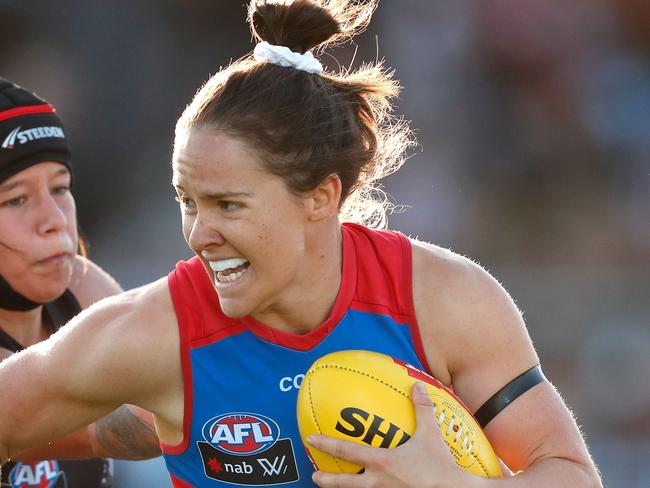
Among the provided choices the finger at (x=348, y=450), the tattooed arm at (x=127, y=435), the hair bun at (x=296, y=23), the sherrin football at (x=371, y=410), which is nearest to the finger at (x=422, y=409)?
the sherrin football at (x=371, y=410)

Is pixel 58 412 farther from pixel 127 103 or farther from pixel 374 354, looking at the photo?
pixel 127 103

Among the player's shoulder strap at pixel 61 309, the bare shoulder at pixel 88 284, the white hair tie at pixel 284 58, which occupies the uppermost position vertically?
the white hair tie at pixel 284 58

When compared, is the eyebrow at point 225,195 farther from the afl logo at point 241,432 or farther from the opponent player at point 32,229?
the opponent player at point 32,229

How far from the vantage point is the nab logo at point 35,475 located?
158 inches

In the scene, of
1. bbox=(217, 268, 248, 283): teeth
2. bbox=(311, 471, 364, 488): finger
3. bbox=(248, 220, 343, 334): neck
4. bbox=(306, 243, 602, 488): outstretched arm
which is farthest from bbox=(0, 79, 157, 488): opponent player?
bbox=(306, 243, 602, 488): outstretched arm

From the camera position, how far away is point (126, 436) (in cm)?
362

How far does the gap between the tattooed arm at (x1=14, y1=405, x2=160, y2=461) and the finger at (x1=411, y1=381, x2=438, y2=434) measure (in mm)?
1256

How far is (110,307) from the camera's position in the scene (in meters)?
2.93

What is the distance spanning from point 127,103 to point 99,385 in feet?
20.8

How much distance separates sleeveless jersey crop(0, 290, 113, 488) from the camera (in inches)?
157

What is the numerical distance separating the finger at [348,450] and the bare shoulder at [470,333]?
0.47 meters

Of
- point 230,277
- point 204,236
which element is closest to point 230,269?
point 230,277

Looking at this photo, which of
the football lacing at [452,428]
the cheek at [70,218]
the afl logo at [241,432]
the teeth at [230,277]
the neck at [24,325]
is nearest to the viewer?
the football lacing at [452,428]

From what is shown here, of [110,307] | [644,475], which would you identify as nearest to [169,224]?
[644,475]
